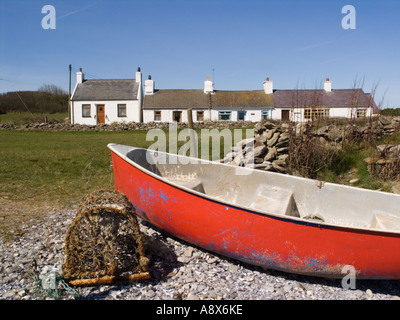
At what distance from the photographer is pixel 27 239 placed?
492 centimetres

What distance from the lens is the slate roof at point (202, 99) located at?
32.7 m

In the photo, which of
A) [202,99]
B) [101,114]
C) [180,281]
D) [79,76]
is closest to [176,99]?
[202,99]

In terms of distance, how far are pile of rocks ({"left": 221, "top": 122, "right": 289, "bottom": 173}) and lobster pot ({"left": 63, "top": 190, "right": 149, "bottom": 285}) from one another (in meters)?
4.37

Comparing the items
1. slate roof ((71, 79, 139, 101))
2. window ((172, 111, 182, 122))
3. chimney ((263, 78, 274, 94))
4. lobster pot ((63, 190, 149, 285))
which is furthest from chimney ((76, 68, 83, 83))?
lobster pot ((63, 190, 149, 285))

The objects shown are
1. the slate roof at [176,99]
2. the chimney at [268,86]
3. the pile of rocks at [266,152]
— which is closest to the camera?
the pile of rocks at [266,152]

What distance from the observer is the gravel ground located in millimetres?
3754

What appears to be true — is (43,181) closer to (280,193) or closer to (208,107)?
(280,193)

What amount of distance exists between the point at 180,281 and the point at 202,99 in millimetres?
30564

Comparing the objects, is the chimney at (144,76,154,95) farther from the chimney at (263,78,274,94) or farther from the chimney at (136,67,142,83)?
the chimney at (263,78,274,94)

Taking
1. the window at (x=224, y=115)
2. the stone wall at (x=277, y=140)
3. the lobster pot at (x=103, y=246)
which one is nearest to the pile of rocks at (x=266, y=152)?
the stone wall at (x=277, y=140)

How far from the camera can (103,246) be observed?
4.13 m

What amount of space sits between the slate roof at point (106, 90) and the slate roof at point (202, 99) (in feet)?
5.97

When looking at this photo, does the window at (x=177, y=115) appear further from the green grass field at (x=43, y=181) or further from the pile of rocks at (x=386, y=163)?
the pile of rocks at (x=386, y=163)

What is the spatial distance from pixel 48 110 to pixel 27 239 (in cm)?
4331
